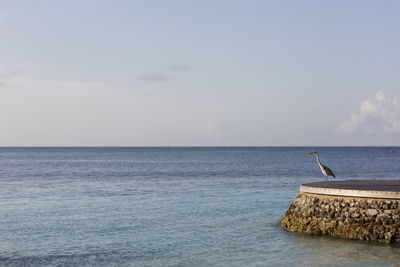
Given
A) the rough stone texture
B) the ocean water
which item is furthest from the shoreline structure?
the ocean water

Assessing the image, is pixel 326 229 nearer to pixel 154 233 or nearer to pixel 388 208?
pixel 388 208

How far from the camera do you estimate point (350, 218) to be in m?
24.2

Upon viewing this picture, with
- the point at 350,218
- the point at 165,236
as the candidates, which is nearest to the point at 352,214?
the point at 350,218

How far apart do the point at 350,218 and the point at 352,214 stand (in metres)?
0.23

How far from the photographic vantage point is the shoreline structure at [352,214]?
915 inches

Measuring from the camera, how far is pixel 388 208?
2344cm

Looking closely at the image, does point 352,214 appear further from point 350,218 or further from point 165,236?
point 165,236

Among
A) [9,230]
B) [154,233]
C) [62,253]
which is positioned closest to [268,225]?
[154,233]

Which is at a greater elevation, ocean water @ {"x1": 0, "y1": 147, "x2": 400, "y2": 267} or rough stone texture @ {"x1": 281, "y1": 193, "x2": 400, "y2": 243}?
rough stone texture @ {"x1": 281, "y1": 193, "x2": 400, "y2": 243}

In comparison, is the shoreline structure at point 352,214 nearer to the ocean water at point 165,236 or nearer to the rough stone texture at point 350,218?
the rough stone texture at point 350,218

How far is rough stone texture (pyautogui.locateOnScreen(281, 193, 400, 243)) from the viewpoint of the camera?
76.1 feet

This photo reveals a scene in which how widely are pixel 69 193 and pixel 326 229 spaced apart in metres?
31.3

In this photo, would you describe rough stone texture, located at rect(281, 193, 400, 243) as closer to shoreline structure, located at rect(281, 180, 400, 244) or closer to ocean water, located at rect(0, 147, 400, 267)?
shoreline structure, located at rect(281, 180, 400, 244)

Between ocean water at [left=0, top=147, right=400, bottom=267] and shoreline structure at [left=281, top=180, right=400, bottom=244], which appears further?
shoreline structure at [left=281, top=180, right=400, bottom=244]
